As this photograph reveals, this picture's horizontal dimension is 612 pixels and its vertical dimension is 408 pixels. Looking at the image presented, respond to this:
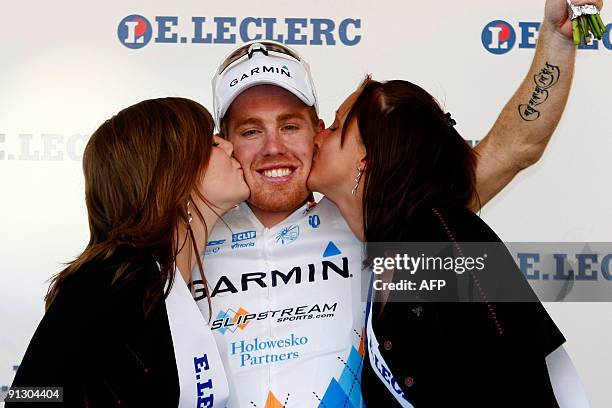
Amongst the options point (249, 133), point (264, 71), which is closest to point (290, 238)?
point (249, 133)

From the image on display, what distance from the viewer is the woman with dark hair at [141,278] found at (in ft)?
3.92

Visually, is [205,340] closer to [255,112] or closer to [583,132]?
[255,112]

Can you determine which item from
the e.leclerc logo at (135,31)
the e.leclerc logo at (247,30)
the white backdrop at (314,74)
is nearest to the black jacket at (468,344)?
the white backdrop at (314,74)

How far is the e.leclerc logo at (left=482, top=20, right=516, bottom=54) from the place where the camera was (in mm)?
2160

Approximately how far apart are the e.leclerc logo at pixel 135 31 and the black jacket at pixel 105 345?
1.05 meters

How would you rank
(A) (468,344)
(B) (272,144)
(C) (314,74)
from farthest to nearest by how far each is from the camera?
(C) (314,74) < (B) (272,144) < (A) (468,344)

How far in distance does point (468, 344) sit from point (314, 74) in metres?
1.14

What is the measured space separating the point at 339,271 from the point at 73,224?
39.8 inches

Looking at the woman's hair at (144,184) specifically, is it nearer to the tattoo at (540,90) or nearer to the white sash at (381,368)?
the white sash at (381,368)

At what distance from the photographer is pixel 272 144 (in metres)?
1.58

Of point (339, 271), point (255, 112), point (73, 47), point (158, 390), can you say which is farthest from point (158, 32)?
point (158, 390)

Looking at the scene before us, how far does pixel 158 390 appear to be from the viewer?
126cm

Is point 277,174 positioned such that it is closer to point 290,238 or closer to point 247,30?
point 290,238

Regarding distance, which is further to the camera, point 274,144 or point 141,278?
point 274,144
